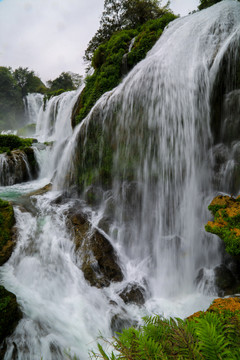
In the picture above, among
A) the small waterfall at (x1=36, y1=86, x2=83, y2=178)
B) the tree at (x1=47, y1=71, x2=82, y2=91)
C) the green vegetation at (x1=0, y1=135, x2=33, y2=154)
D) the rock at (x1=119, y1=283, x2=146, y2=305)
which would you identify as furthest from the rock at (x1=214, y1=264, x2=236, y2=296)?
the tree at (x1=47, y1=71, x2=82, y2=91)

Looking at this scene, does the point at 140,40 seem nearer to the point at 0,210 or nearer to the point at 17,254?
the point at 0,210

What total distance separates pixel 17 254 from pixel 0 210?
6.12ft

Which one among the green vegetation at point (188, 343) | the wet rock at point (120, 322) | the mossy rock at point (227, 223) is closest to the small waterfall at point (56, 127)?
the wet rock at point (120, 322)

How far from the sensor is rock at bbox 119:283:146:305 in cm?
445

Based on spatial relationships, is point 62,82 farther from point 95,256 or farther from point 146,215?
point 95,256

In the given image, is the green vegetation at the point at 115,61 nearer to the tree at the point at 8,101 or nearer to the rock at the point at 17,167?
the rock at the point at 17,167

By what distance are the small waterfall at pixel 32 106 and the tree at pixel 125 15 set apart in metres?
19.4

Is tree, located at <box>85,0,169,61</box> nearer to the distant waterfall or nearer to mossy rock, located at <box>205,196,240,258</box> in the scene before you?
the distant waterfall

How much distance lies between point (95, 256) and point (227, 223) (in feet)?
11.1

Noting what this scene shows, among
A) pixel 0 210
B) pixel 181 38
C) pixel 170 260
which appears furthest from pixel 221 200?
pixel 181 38

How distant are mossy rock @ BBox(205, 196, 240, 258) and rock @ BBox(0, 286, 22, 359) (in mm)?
3869

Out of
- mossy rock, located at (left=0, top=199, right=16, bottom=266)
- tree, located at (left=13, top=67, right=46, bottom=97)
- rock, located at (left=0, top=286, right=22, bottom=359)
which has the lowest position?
rock, located at (left=0, top=286, right=22, bottom=359)

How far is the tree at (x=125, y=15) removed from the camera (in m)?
15.7

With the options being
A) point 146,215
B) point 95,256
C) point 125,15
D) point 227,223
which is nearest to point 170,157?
point 146,215
